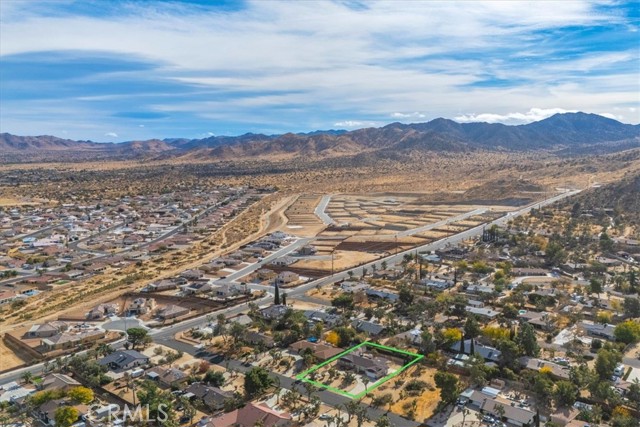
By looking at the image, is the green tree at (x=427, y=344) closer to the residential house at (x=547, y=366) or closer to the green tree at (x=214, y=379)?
the residential house at (x=547, y=366)

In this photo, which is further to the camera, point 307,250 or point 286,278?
point 307,250

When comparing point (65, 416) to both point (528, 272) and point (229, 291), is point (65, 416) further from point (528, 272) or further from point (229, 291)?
point (528, 272)

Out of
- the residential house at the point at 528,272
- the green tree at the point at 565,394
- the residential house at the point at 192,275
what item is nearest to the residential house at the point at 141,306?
the residential house at the point at 192,275

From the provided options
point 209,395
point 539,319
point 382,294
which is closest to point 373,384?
point 209,395

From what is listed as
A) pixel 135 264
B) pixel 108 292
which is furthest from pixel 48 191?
pixel 108 292

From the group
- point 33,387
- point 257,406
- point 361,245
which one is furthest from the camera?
point 361,245

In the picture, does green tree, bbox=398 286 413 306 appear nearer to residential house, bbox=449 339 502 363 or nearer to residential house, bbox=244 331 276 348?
residential house, bbox=449 339 502 363

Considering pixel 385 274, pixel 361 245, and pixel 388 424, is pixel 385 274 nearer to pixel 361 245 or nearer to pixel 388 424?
pixel 361 245
